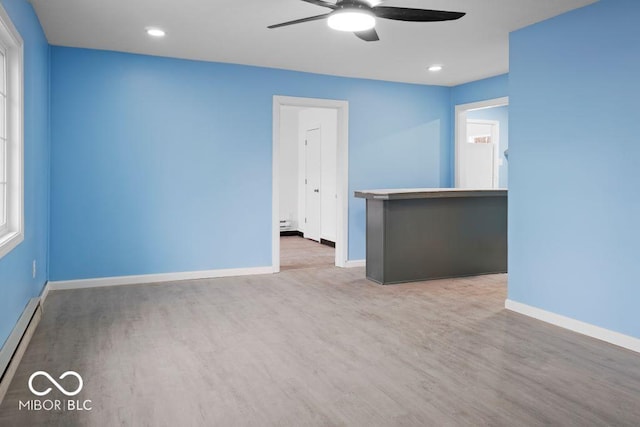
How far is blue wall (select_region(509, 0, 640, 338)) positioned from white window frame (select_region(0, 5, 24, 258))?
3602 mm

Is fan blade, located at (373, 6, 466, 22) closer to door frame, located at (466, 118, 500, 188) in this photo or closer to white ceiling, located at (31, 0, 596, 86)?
white ceiling, located at (31, 0, 596, 86)

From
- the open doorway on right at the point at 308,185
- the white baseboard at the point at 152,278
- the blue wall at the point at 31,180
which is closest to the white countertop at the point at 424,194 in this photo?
the white baseboard at the point at 152,278

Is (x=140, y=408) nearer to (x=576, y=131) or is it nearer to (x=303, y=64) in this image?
(x=576, y=131)

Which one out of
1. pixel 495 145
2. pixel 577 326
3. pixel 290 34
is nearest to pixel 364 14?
pixel 290 34

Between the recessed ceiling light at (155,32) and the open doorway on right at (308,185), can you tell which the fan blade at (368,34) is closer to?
the recessed ceiling light at (155,32)

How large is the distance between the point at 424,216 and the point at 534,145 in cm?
143

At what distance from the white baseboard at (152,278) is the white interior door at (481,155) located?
12.3 feet

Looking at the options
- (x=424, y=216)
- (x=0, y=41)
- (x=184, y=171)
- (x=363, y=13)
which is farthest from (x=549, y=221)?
(x=0, y=41)

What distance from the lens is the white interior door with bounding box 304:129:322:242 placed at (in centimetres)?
827

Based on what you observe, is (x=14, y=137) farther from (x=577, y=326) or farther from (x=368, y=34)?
(x=577, y=326)

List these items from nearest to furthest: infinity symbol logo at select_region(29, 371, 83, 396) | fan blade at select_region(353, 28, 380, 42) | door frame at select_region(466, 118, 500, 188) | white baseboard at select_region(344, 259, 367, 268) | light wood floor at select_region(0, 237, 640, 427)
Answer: light wood floor at select_region(0, 237, 640, 427) → infinity symbol logo at select_region(29, 371, 83, 396) → fan blade at select_region(353, 28, 380, 42) → white baseboard at select_region(344, 259, 367, 268) → door frame at select_region(466, 118, 500, 188)

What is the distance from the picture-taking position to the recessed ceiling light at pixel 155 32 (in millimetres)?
4062

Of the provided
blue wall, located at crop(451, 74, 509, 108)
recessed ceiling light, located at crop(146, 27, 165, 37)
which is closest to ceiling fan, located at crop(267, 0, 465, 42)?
recessed ceiling light, located at crop(146, 27, 165, 37)

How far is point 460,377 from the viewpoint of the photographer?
264 cm
